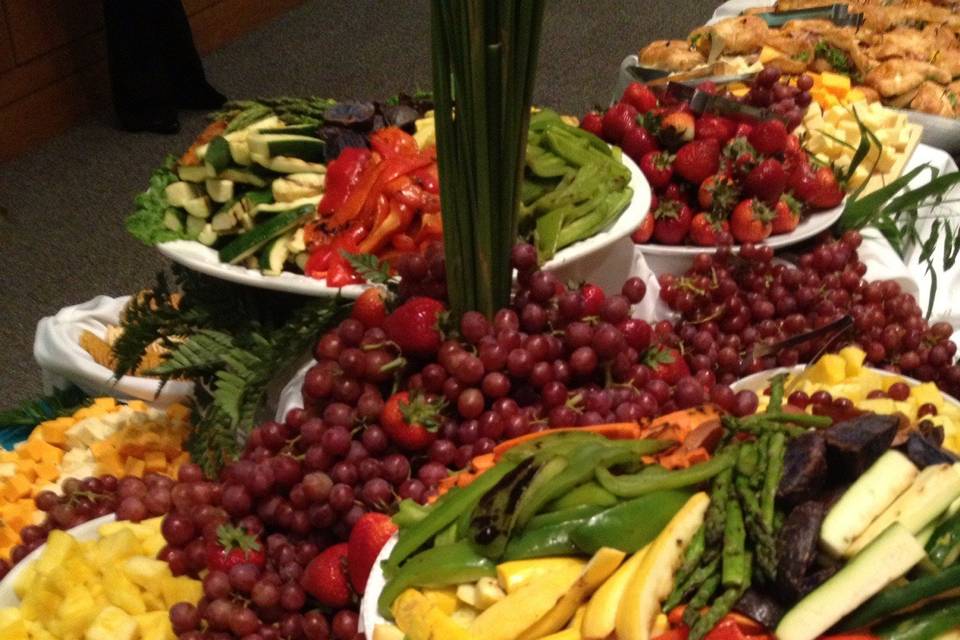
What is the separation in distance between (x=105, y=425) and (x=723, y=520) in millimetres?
1190

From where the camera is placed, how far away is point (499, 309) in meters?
1.33

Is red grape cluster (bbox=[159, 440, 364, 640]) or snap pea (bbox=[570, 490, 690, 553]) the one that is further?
red grape cluster (bbox=[159, 440, 364, 640])

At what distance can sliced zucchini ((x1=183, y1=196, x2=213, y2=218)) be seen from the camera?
1.69 meters

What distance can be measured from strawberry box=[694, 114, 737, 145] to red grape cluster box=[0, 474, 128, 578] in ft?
3.92

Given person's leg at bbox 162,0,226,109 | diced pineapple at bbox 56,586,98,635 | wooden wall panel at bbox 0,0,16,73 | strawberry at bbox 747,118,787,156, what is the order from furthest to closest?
person's leg at bbox 162,0,226,109
wooden wall panel at bbox 0,0,16,73
strawberry at bbox 747,118,787,156
diced pineapple at bbox 56,586,98,635

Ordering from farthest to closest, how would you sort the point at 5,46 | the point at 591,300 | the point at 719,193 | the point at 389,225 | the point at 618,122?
the point at 5,46 → the point at 618,122 → the point at 719,193 → the point at 389,225 → the point at 591,300

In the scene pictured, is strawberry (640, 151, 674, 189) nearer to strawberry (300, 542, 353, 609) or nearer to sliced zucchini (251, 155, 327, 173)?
sliced zucchini (251, 155, 327, 173)

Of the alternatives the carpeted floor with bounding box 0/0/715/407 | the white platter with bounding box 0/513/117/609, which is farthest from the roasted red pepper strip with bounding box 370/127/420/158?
the carpeted floor with bounding box 0/0/715/407

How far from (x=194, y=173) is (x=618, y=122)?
0.82 meters

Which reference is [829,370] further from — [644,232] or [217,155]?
[217,155]

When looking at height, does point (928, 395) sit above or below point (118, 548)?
above

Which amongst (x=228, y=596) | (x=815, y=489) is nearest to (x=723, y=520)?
(x=815, y=489)

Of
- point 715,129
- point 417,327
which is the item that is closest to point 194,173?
point 417,327

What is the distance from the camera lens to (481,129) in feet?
3.68
